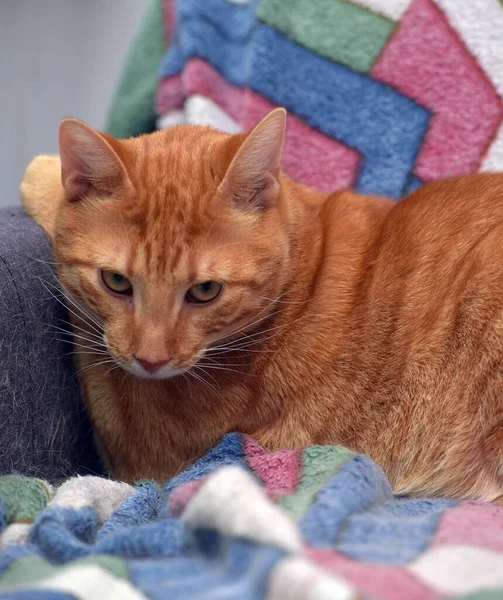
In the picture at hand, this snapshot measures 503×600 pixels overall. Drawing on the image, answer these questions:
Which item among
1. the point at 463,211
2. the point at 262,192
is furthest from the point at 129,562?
the point at 463,211

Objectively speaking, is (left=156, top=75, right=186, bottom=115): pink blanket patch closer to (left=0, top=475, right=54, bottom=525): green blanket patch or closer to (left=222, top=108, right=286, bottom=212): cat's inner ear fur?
(left=222, top=108, right=286, bottom=212): cat's inner ear fur

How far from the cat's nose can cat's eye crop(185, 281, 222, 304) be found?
120 millimetres

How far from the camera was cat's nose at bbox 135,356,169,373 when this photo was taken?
3.88ft

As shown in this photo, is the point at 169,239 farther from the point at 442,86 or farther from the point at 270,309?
the point at 442,86

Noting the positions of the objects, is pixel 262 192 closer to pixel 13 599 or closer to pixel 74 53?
pixel 13 599

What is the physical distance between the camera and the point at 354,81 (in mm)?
1927

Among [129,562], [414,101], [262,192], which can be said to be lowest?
[129,562]

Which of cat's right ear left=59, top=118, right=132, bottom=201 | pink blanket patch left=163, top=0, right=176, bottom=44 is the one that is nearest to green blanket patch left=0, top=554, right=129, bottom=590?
cat's right ear left=59, top=118, right=132, bottom=201

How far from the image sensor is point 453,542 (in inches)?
36.9

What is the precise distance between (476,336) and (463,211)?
0.86 ft

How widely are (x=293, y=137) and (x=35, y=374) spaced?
0.99 m

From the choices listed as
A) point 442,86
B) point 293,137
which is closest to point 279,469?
point 293,137

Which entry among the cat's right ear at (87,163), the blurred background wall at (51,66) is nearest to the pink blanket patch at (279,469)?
the cat's right ear at (87,163)

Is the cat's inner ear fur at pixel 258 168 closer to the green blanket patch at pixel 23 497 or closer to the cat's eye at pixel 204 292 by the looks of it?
the cat's eye at pixel 204 292
